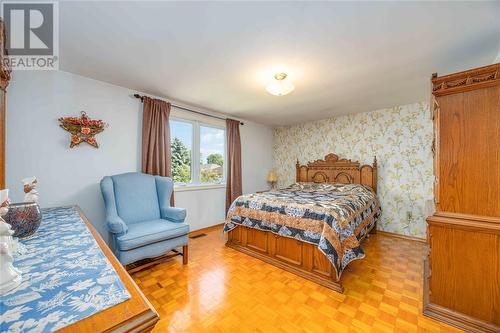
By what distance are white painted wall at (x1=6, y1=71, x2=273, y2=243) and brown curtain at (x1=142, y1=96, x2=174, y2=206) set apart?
0.12 m

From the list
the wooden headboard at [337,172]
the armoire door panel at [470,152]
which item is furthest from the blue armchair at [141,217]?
the wooden headboard at [337,172]

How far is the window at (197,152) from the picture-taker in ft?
11.8

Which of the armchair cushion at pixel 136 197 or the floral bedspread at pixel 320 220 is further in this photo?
the armchair cushion at pixel 136 197

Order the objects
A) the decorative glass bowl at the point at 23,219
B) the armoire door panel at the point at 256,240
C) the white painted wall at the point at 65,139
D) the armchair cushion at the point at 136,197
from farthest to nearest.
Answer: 1. the armoire door panel at the point at 256,240
2. the armchair cushion at the point at 136,197
3. the white painted wall at the point at 65,139
4. the decorative glass bowl at the point at 23,219

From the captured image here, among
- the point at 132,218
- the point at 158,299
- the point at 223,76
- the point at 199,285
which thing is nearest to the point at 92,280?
the point at 158,299

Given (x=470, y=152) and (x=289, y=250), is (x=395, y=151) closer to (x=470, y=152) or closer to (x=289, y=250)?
(x=470, y=152)

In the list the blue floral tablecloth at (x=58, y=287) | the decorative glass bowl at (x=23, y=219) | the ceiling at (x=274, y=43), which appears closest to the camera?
the blue floral tablecloth at (x=58, y=287)

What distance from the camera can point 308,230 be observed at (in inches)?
89.7

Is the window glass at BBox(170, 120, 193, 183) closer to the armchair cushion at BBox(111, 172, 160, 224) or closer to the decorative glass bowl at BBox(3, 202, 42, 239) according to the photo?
the armchair cushion at BBox(111, 172, 160, 224)

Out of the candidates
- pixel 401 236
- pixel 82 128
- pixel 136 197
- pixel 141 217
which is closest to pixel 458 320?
pixel 401 236

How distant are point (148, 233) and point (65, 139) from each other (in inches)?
60.0

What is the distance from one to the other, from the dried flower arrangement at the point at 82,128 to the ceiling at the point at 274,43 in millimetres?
553

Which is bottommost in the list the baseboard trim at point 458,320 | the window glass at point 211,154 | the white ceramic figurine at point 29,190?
the baseboard trim at point 458,320

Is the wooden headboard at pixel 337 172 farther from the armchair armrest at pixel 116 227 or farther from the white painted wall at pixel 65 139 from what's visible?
the armchair armrest at pixel 116 227
